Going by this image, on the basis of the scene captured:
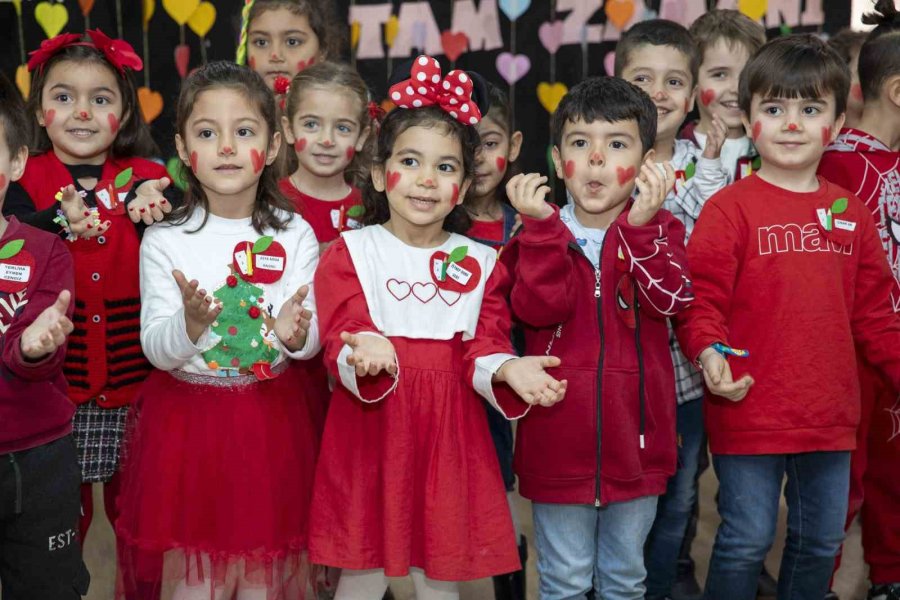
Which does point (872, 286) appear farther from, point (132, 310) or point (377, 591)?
point (132, 310)

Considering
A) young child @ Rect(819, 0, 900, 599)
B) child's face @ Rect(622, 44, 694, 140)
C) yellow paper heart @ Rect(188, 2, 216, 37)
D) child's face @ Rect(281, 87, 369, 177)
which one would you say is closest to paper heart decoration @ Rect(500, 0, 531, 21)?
yellow paper heart @ Rect(188, 2, 216, 37)

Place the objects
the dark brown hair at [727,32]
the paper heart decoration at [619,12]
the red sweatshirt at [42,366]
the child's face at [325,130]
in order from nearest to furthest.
Answer: the red sweatshirt at [42,366] → the child's face at [325,130] → the dark brown hair at [727,32] → the paper heart decoration at [619,12]

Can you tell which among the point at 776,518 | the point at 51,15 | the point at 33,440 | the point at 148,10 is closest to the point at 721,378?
the point at 776,518

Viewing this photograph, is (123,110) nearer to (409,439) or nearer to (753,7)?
(409,439)

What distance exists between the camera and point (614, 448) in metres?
2.37

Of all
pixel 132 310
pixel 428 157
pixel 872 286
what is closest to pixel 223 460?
pixel 132 310

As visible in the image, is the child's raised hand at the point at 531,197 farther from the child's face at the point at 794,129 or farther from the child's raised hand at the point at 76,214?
the child's raised hand at the point at 76,214

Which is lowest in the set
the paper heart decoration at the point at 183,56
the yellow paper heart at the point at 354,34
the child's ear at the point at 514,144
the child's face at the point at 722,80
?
the child's ear at the point at 514,144

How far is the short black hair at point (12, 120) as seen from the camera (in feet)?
7.47

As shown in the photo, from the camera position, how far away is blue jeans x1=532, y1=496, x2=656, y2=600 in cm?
241

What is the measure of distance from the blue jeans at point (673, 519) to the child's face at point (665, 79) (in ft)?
2.71

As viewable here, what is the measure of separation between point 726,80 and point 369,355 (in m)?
1.69

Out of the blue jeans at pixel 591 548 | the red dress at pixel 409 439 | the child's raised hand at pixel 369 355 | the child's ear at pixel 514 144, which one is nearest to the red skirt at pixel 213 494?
the red dress at pixel 409 439

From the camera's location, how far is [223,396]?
240 cm
